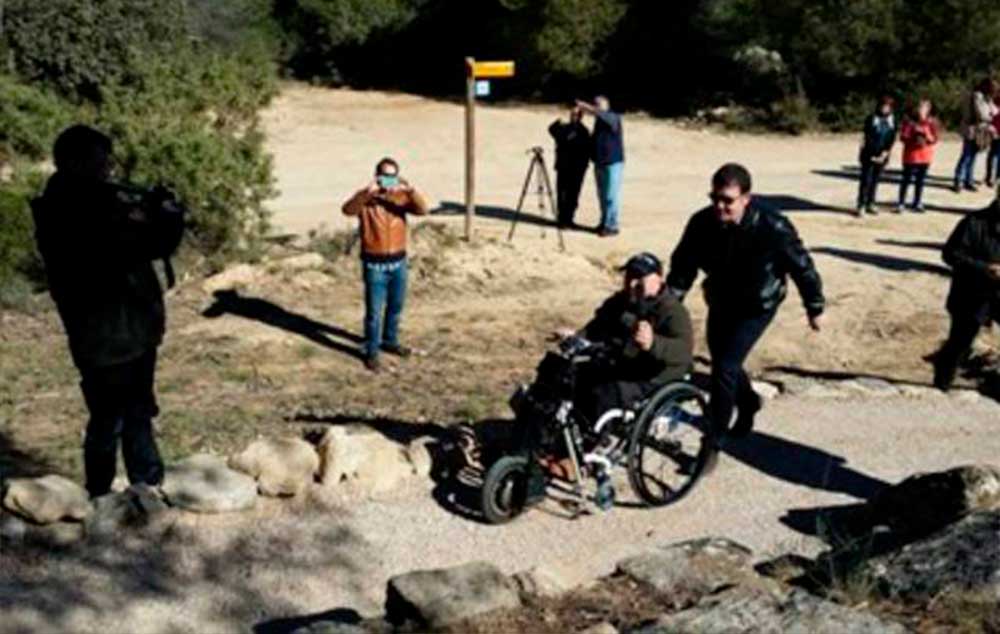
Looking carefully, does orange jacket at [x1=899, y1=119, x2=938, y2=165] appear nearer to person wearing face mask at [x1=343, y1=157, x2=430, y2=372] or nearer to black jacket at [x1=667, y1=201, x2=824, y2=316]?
person wearing face mask at [x1=343, y1=157, x2=430, y2=372]

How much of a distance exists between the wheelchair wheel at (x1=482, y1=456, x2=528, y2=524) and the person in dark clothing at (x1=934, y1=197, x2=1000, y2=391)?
3.68m

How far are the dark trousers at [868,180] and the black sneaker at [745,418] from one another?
8938mm

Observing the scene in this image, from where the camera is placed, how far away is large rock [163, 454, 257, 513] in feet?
21.9

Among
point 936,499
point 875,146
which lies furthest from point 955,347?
point 875,146

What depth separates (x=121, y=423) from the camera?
658cm

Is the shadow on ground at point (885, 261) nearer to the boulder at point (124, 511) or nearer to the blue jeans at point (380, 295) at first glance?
the blue jeans at point (380, 295)

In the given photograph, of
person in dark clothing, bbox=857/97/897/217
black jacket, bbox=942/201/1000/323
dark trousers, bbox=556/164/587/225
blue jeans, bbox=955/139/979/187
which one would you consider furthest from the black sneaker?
blue jeans, bbox=955/139/979/187

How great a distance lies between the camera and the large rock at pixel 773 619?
15.2 feet

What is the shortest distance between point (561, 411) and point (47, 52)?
57.8 ft

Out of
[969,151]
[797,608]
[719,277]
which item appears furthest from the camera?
[969,151]

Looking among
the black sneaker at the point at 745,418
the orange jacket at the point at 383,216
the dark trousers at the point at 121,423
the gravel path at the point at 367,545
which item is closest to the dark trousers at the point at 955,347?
the gravel path at the point at 367,545

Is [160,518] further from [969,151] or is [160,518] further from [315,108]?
A: [315,108]

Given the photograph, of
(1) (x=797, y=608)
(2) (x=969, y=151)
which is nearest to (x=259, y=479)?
A: (1) (x=797, y=608)

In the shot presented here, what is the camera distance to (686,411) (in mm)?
7500
